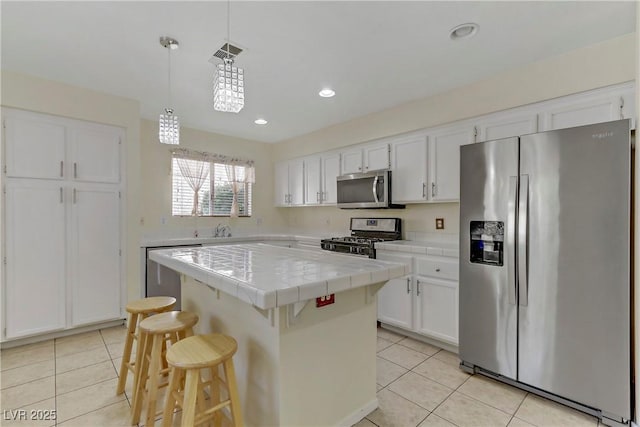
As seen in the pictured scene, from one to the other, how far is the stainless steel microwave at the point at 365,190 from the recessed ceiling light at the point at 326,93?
1.05 m

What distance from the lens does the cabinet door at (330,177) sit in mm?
4281

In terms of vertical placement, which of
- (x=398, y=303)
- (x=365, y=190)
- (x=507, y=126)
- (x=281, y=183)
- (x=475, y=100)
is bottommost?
(x=398, y=303)

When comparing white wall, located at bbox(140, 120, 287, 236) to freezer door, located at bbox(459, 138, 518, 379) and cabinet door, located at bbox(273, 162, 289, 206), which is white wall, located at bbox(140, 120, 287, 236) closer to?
cabinet door, located at bbox(273, 162, 289, 206)

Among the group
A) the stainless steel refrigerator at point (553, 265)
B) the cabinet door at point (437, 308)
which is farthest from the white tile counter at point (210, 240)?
the stainless steel refrigerator at point (553, 265)

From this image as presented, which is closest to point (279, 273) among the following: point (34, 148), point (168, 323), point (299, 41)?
point (168, 323)

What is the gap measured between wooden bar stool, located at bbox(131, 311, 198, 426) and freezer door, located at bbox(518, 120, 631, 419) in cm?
230

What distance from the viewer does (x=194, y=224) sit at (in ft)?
14.7

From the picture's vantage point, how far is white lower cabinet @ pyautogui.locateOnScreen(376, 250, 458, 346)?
9.03 ft

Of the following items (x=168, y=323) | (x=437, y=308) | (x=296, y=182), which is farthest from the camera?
(x=296, y=182)

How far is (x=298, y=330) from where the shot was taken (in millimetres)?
1557

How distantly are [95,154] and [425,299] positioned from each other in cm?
374

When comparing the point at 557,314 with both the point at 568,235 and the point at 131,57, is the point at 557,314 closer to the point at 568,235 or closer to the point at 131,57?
the point at 568,235

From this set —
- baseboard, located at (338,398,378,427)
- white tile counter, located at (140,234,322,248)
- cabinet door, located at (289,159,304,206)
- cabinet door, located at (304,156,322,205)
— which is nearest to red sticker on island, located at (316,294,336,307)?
baseboard, located at (338,398,378,427)

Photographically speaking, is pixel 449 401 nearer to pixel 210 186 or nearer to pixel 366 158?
pixel 366 158
